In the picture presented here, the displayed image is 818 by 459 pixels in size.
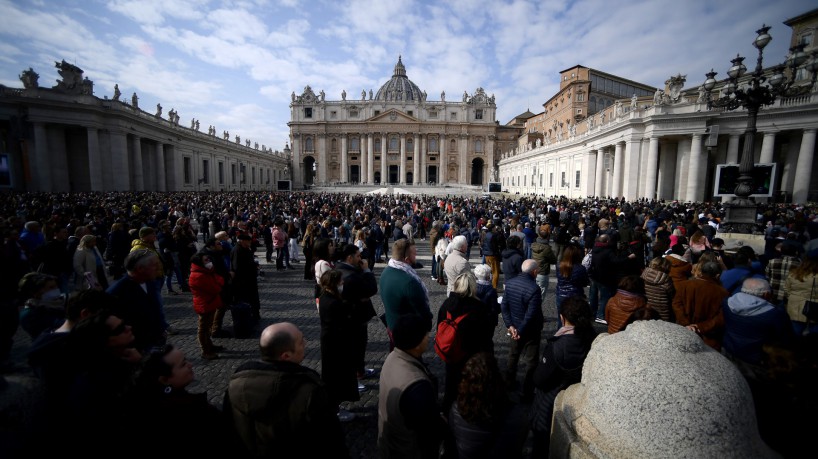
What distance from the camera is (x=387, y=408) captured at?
2.02 meters

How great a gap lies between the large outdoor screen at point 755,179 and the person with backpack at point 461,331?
51.2 feet

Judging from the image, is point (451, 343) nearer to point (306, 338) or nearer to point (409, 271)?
point (409, 271)

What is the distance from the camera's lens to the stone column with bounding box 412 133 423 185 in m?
69.4

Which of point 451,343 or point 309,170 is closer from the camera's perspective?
point 451,343

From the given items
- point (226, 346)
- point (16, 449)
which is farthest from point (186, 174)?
point (16, 449)

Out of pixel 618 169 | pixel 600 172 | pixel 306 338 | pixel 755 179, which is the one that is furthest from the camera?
pixel 600 172

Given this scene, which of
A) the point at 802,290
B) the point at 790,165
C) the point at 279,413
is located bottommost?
the point at 279,413

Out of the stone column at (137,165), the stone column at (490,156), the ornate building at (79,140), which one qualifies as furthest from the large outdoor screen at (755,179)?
the stone column at (490,156)

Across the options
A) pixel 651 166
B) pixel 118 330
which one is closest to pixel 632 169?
pixel 651 166

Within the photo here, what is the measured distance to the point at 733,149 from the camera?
73.6 ft

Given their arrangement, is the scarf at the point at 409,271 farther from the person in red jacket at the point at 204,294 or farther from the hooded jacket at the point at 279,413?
the person in red jacket at the point at 204,294

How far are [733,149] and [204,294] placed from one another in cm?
3022

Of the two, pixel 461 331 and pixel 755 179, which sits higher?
pixel 755 179

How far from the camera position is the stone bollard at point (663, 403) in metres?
1.42
